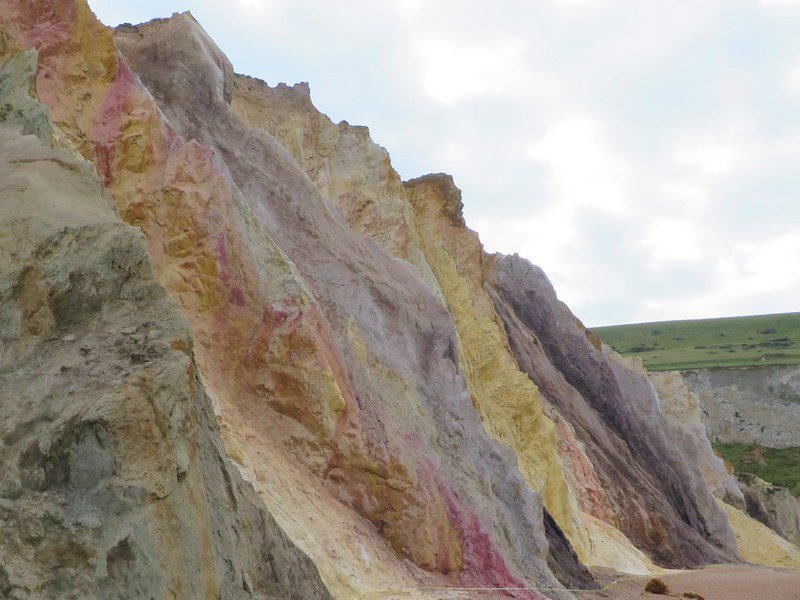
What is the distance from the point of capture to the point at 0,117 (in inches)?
396

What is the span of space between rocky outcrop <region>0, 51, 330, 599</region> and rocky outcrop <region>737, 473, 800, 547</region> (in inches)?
1641

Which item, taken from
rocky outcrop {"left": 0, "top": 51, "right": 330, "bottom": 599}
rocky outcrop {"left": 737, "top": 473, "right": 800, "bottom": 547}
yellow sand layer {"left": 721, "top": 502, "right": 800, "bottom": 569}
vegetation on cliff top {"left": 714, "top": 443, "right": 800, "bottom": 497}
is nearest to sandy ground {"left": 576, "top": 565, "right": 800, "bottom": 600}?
yellow sand layer {"left": 721, "top": 502, "right": 800, "bottom": 569}

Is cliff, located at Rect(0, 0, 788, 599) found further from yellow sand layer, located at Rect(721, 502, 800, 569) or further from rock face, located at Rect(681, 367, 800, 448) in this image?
rock face, located at Rect(681, 367, 800, 448)

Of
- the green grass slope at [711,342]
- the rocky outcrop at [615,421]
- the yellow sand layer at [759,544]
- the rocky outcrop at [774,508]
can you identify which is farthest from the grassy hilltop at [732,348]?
the rocky outcrop at [615,421]

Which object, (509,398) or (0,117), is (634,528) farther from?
(0,117)

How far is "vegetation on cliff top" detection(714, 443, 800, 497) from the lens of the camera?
61.2 meters

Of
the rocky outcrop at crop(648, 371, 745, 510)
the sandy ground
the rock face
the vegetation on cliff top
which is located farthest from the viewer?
the rock face

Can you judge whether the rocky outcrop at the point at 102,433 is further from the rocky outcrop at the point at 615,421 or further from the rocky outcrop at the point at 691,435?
the rocky outcrop at the point at 691,435

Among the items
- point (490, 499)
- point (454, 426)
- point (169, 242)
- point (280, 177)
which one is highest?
point (280, 177)

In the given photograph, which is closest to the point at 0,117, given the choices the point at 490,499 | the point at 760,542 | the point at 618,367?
the point at 490,499

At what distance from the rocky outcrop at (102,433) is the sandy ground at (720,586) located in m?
12.5

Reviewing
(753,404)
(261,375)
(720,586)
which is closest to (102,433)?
(261,375)

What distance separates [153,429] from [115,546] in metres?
0.88

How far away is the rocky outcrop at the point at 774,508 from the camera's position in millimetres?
45031
